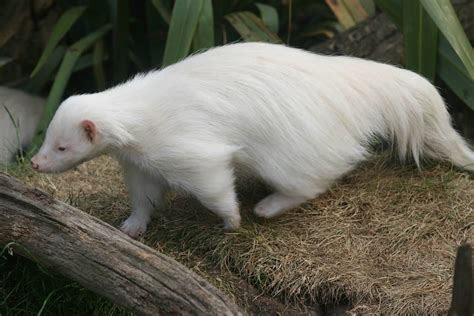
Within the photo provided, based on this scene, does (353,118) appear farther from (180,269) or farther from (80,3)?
(80,3)

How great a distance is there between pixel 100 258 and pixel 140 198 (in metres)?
0.78

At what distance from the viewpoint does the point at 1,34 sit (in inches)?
207

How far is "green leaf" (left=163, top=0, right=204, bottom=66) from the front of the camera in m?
4.41

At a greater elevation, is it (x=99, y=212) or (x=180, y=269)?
(x=180, y=269)

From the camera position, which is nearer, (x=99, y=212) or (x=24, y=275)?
(x=24, y=275)

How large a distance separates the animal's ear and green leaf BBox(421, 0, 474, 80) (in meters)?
1.66

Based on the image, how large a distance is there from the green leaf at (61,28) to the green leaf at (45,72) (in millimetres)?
178

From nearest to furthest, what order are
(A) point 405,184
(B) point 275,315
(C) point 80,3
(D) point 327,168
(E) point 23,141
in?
(B) point 275,315
(D) point 327,168
(A) point 405,184
(E) point 23,141
(C) point 80,3

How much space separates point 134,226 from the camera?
3779mm

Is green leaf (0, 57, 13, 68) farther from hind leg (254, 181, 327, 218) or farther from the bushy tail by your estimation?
the bushy tail

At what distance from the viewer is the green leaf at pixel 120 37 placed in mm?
5188

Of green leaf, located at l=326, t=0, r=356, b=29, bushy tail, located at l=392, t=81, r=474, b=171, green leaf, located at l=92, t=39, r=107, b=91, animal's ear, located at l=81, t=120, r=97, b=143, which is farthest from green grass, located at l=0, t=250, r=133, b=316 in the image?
green leaf, located at l=326, t=0, r=356, b=29

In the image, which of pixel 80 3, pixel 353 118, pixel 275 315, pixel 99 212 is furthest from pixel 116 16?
pixel 275 315

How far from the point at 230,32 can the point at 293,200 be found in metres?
1.91
